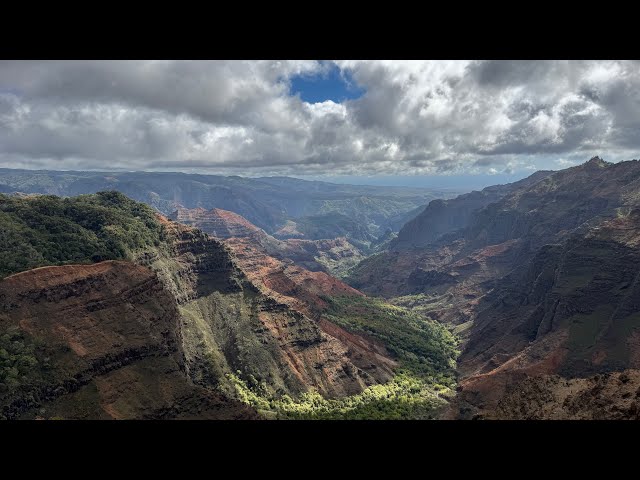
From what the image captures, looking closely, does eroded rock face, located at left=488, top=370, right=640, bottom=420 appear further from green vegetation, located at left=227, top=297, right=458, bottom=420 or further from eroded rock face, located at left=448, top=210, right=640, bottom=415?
eroded rock face, located at left=448, top=210, right=640, bottom=415

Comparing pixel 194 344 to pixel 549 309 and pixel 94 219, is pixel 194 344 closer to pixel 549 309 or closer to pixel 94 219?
pixel 94 219

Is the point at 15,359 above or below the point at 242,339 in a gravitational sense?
above

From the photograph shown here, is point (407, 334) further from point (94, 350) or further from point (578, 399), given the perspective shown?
point (578, 399)

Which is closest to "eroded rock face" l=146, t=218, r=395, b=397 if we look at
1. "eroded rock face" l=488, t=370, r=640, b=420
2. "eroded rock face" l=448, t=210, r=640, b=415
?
"eroded rock face" l=448, t=210, r=640, b=415

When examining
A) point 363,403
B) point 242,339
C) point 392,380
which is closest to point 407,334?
point 392,380

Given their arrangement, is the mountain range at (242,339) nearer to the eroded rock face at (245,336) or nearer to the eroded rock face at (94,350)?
the eroded rock face at (94,350)
